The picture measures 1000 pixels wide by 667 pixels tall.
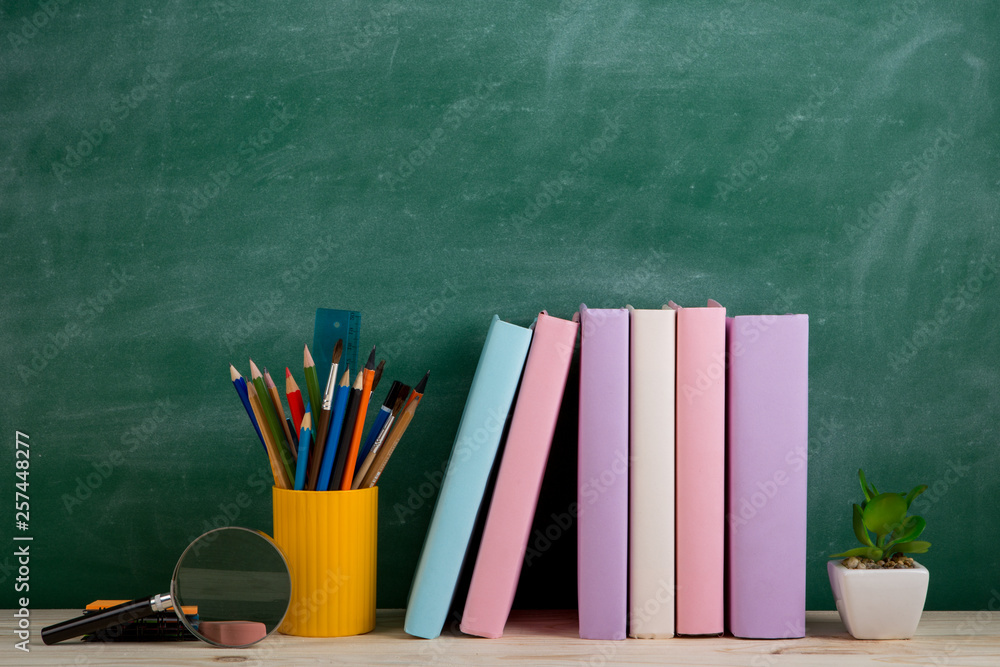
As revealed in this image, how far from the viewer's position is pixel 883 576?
2.24 ft

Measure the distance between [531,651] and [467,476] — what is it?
0.16 metres

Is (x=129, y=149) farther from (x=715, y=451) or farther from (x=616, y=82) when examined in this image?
(x=715, y=451)

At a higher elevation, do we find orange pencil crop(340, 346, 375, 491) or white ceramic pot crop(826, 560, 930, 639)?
orange pencil crop(340, 346, 375, 491)

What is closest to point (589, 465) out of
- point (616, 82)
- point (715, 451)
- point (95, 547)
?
point (715, 451)

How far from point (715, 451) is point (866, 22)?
51cm

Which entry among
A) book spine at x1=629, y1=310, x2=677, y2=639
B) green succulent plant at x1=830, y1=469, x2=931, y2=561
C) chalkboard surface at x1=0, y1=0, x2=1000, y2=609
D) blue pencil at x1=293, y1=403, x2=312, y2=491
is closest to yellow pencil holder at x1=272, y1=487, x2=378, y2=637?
blue pencil at x1=293, y1=403, x2=312, y2=491

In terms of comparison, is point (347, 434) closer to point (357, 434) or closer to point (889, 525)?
point (357, 434)

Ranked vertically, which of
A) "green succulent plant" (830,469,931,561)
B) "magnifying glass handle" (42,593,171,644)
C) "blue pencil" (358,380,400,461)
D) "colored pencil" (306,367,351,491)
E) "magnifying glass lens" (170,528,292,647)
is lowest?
"magnifying glass handle" (42,593,171,644)

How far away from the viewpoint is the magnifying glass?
646 millimetres

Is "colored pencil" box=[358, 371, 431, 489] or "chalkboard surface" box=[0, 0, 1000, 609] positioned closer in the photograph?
"colored pencil" box=[358, 371, 431, 489]

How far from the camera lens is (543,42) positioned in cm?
84

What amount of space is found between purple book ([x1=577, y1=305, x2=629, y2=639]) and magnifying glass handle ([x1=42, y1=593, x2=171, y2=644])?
366mm

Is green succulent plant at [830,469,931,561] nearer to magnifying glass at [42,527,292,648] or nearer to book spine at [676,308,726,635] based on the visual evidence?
book spine at [676,308,726,635]

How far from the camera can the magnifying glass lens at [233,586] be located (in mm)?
646
